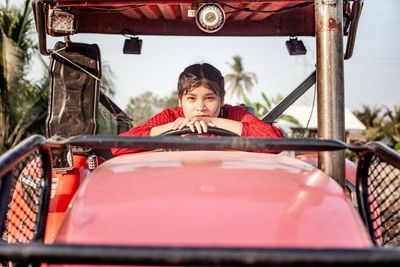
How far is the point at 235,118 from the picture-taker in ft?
12.0

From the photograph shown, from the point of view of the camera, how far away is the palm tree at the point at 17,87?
57.1ft

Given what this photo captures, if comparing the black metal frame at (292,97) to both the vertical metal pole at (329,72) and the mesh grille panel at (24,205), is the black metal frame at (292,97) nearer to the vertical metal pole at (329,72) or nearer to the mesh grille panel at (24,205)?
the vertical metal pole at (329,72)

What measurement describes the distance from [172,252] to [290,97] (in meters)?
2.80

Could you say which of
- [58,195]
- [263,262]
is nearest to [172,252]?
[263,262]

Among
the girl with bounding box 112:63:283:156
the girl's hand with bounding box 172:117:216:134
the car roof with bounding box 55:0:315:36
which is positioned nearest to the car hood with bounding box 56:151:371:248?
the girl's hand with bounding box 172:117:216:134

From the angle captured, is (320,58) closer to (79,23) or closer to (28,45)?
(79,23)

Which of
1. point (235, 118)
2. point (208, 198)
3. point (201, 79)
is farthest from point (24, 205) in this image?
point (208, 198)

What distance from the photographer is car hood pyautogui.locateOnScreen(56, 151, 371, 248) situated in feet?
5.35

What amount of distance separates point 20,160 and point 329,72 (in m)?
1.40

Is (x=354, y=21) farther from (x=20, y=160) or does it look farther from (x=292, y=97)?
(x=20, y=160)

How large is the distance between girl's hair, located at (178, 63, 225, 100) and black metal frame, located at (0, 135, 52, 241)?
1.27 m

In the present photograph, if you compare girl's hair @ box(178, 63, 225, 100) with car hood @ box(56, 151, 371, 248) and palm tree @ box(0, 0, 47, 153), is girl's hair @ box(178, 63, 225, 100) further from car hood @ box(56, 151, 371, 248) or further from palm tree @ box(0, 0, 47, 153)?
palm tree @ box(0, 0, 47, 153)

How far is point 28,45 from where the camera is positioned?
18.3 metres

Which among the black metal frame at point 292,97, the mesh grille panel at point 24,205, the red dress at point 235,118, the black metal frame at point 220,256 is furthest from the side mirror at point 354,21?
the black metal frame at point 220,256
